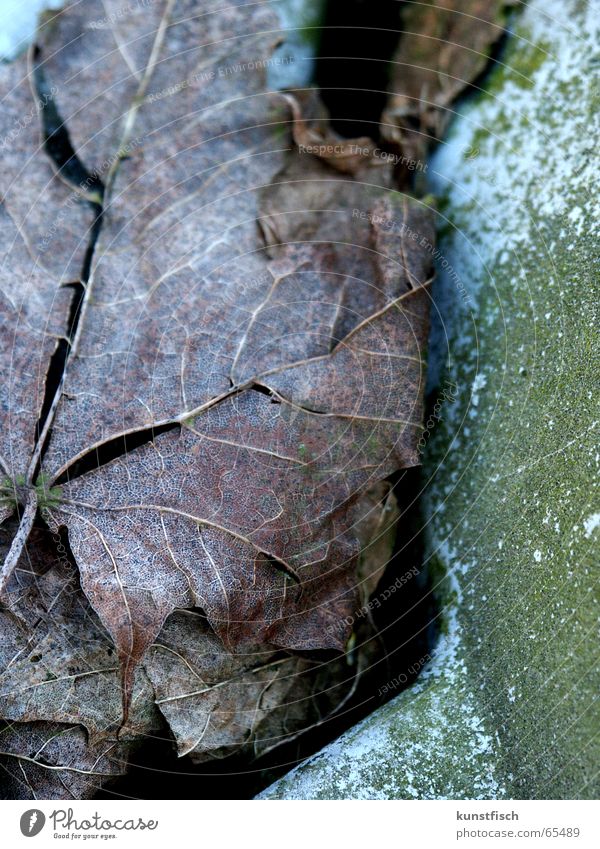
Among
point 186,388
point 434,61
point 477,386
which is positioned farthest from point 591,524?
point 434,61

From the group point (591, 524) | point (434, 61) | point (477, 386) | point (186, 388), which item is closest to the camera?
point (591, 524)

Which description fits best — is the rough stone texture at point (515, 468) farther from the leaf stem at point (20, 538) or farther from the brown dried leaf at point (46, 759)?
the leaf stem at point (20, 538)

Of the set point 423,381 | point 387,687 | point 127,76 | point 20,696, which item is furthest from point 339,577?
point 127,76

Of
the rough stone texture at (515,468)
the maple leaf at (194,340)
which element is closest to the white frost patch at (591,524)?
the rough stone texture at (515,468)

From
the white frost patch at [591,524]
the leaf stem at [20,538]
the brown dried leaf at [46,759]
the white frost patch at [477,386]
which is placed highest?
the leaf stem at [20,538]

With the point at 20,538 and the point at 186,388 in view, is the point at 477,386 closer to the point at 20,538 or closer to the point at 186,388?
the point at 186,388

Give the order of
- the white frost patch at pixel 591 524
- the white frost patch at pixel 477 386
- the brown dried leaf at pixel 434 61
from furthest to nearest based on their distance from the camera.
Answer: the brown dried leaf at pixel 434 61
the white frost patch at pixel 477 386
the white frost patch at pixel 591 524
